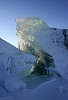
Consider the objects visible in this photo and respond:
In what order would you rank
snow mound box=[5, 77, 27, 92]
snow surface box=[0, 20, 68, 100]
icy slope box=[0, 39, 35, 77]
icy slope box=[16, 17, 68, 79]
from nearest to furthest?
snow surface box=[0, 20, 68, 100] < snow mound box=[5, 77, 27, 92] < icy slope box=[0, 39, 35, 77] < icy slope box=[16, 17, 68, 79]

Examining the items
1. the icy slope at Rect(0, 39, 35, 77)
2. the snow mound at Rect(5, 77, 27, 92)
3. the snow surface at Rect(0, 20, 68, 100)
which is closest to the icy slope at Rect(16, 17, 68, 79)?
the snow surface at Rect(0, 20, 68, 100)

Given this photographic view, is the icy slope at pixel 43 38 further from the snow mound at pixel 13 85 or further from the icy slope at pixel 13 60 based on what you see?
the snow mound at pixel 13 85

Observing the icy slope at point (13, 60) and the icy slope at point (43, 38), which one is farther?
the icy slope at point (43, 38)

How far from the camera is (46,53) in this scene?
13.1 m

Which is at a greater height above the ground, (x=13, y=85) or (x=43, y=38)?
(x=43, y=38)

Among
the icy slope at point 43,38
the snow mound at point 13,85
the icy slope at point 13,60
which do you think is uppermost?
the icy slope at point 43,38

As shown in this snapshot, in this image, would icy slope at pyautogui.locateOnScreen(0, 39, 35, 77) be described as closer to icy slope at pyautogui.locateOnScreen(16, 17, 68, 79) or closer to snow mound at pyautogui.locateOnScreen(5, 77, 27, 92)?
snow mound at pyautogui.locateOnScreen(5, 77, 27, 92)

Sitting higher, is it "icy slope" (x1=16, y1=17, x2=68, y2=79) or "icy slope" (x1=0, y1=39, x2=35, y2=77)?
"icy slope" (x1=16, y1=17, x2=68, y2=79)

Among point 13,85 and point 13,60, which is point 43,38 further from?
point 13,85

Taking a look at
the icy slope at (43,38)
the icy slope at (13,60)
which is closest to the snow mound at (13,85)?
the icy slope at (13,60)

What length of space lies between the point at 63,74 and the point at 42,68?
1481 millimetres

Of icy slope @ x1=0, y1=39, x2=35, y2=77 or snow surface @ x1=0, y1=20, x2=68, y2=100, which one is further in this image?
icy slope @ x1=0, y1=39, x2=35, y2=77

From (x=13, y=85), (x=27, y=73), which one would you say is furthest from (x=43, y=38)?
(x=13, y=85)

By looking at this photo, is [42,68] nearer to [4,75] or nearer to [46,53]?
[46,53]
